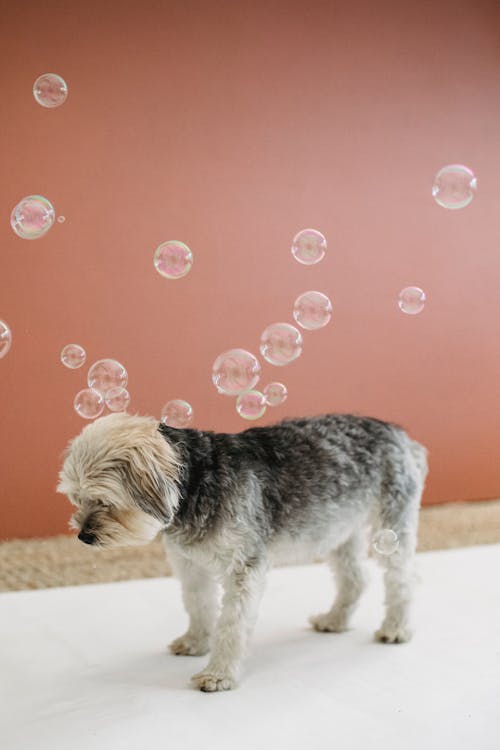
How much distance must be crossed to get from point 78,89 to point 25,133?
35cm

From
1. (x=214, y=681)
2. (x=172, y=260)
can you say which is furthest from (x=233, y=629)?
(x=172, y=260)

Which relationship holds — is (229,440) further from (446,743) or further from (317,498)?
(446,743)

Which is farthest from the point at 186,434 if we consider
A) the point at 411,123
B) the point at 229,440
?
the point at 411,123

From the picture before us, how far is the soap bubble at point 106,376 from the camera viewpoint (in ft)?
10.4

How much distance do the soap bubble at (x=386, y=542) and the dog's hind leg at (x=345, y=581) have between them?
0.49 ft

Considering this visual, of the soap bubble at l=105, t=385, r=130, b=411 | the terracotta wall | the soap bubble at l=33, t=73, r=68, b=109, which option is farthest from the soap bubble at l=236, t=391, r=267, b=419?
the terracotta wall

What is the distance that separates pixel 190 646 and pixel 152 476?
79cm

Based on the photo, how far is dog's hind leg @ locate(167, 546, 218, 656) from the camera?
2770mm

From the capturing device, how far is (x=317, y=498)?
9.11 feet

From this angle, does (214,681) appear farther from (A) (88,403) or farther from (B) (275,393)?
(B) (275,393)

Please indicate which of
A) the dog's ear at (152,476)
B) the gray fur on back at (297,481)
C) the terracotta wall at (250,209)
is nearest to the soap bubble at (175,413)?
the gray fur on back at (297,481)

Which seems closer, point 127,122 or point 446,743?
point 446,743

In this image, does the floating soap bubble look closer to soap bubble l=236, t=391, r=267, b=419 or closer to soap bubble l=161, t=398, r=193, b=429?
soap bubble l=236, t=391, r=267, b=419

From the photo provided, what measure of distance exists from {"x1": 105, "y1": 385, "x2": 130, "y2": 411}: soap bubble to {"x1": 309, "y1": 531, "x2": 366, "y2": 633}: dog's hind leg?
0.94 metres
